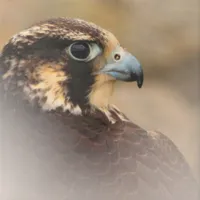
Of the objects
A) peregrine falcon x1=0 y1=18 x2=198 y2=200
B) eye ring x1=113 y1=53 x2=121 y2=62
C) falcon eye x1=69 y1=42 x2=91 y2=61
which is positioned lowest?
peregrine falcon x1=0 y1=18 x2=198 y2=200

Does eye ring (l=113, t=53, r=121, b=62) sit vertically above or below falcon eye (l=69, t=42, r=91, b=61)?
below

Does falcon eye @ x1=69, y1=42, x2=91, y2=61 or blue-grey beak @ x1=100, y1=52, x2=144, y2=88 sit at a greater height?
falcon eye @ x1=69, y1=42, x2=91, y2=61

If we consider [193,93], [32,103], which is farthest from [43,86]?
[193,93]

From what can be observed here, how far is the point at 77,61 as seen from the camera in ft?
4.16

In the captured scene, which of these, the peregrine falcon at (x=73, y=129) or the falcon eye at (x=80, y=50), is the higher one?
the falcon eye at (x=80, y=50)

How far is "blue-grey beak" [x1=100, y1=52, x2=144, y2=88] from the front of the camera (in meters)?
1.26

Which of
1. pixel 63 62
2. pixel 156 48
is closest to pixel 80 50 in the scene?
pixel 63 62

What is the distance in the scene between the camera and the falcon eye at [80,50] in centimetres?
124

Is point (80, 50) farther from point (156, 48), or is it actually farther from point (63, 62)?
point (156, 48)

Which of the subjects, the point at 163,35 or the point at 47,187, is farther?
the point at 163,35

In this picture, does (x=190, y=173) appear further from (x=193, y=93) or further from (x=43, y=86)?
(x=43, y=86)

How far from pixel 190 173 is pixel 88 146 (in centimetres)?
21

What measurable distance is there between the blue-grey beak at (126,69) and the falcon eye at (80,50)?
0.13 ft

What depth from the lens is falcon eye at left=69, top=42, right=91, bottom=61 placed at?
1243 millimetres
